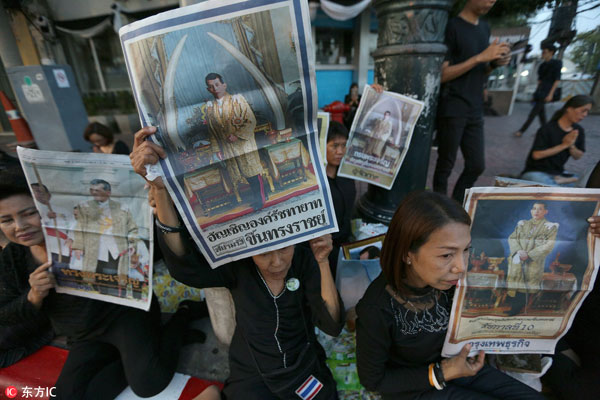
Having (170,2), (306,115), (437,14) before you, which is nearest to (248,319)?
(306,115)

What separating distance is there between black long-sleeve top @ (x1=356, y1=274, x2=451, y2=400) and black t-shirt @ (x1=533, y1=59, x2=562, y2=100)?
5.79 m

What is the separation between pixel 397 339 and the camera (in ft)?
3.94

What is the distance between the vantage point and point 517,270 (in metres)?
1.21

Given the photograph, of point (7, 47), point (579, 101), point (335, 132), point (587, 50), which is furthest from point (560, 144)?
point (7, 47)

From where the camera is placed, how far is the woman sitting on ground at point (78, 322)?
1.44 meters

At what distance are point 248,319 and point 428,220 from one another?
95cm

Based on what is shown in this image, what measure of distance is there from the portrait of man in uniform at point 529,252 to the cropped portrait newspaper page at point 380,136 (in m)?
1.32

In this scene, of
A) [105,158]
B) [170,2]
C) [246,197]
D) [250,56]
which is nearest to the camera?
[250,56]

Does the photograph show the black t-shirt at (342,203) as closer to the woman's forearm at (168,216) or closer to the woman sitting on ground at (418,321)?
the woman sitting on ground at (418,321)

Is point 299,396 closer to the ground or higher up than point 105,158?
closer to the ground

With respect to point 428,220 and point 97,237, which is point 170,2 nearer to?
point 97,237

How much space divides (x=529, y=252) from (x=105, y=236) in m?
2.01

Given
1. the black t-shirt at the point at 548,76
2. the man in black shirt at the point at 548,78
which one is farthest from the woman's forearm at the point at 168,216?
the black t-shirt at the point at 548,76

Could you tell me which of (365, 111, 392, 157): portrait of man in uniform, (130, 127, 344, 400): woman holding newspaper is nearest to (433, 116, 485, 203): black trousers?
(365, 111, 392, 157): portrait of man in uniform
